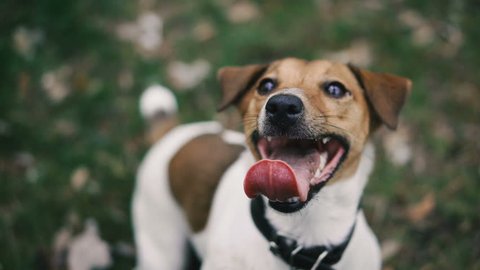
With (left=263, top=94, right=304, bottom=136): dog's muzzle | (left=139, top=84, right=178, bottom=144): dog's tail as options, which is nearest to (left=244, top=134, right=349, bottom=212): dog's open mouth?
(left=263, top=94, right=304, bottom=136): dog's muzzle

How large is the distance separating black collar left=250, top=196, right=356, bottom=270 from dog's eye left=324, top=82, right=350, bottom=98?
0.66m

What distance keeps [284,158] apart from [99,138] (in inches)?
98.2

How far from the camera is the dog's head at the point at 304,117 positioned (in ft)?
7.55

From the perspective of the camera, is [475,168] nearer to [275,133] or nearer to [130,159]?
[275,133]

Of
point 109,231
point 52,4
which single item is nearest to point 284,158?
point 109,231

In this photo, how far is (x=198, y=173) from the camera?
10.5ft

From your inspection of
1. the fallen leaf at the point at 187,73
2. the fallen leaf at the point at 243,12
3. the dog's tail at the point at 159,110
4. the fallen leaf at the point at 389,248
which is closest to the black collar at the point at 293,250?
the fallen leaf at the point at 389,248

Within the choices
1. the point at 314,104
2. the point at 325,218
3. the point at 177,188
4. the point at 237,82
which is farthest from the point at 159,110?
the point at 325,218

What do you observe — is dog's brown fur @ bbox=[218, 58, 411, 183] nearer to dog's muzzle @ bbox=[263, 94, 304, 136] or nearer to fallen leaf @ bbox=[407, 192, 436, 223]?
dog's muzzle @ bbox=[263, 94, 304, 136]

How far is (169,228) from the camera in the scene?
3379 millimetres

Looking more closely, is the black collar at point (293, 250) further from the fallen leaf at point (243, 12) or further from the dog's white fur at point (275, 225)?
the fallen leaf at point (243, 12)

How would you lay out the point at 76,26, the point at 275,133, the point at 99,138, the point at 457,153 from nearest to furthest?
the point at 275,133 → the point at 457,153 → the point at 99,138 → the point at 76,26

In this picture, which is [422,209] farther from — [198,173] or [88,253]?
[88,253]

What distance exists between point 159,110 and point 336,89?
146cm
